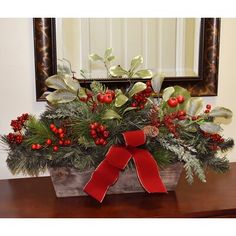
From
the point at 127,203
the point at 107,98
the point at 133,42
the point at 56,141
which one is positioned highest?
the point at 133,42

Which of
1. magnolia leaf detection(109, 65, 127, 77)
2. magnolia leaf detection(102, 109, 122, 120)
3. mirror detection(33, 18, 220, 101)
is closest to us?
magnolia leaf detection(102, 109, 122, 120)

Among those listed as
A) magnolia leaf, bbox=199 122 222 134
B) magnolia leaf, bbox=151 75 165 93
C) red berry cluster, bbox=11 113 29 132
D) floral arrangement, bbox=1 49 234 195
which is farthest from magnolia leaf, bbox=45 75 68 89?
magnolia leaf, bbox=199 122 222 134

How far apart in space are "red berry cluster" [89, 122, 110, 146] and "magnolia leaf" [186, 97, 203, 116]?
0.71 ft

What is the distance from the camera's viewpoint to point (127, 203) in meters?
0.83

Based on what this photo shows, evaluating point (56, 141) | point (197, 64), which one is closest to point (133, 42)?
point (197, 64)

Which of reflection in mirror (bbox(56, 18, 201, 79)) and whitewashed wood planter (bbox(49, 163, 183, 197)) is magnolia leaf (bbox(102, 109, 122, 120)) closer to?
whitewashed wood planter (bbox(49, 163, 183, 197))

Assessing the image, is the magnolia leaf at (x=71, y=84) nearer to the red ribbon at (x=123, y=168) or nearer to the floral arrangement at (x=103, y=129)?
the floral arrangement at (x=103, y=129)

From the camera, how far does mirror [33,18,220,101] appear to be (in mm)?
1053

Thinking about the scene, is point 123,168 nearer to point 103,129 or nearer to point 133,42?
point 103,129

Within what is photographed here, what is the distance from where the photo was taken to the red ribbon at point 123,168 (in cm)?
79

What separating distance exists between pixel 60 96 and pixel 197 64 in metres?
0.54
